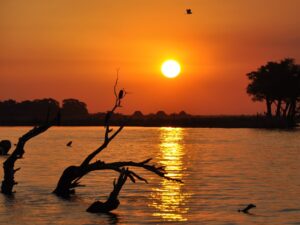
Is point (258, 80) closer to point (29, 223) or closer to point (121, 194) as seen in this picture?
point (121, 194)

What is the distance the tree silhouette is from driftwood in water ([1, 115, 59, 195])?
146 m

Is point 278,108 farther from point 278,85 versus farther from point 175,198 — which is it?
point 175,198

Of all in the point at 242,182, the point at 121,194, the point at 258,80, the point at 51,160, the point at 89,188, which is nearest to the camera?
the point at 121,194

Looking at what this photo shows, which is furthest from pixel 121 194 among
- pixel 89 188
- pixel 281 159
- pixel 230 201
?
pixel 281 159

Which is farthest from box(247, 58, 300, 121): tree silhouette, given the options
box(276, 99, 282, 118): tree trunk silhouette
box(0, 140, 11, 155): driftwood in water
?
box(0, 140, 11, 155): driftwood in water

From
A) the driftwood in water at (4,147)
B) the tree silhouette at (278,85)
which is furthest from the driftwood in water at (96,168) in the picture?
the tree silhouette at (278,85)

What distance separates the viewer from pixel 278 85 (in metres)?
184

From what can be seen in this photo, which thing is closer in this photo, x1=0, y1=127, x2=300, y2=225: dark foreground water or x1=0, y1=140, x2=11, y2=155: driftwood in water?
x1=0, y1=127, x2=300, y2=225: dark foreground water

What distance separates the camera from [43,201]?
41.5m

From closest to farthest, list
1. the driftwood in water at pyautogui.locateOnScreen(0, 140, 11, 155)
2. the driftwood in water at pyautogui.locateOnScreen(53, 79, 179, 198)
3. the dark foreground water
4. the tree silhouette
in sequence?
the dark foreground water → the driftwood in water at pyautogui.locateOnScreen(53, 79, 179, 198) → the driftwood in water at pyautogui.locateOnScreen(0, 140, 11, 155) → the tree silhouette

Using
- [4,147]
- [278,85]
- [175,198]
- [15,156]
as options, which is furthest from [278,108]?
[15,156]

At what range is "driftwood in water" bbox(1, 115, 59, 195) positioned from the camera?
4091 centimetres

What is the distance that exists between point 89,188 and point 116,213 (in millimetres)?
11477

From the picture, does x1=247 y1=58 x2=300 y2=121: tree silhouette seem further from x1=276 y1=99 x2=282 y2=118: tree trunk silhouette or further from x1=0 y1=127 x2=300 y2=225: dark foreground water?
x1=0 y1=127 x2=300 y2=225: dark foreground water
